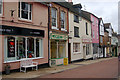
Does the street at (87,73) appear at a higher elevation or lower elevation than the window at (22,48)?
lower

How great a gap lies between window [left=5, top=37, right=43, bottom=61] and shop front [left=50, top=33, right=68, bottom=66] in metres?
2.02

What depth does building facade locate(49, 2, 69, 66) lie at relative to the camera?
15137 mm

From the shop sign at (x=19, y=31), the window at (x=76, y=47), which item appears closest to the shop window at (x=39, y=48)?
the shop sign at (x=19, y=31)

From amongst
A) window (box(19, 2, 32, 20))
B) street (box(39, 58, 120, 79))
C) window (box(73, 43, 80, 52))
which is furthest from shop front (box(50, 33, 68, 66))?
window (box(19, 2, 32, 20))

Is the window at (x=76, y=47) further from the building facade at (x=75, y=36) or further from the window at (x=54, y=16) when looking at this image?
the window at (x=54, y=16)

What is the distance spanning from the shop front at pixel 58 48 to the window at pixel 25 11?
336 centimetres

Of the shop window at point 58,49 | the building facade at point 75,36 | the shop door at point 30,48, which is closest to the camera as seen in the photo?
the shop door at point 30,48

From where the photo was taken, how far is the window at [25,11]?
11.6 meters

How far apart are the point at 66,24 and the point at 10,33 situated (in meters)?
8.84

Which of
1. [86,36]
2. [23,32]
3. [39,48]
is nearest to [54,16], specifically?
[39,48]

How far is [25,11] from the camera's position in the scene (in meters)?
12.0

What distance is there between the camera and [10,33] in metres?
10.3

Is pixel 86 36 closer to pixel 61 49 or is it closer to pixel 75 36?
pixel 75 36

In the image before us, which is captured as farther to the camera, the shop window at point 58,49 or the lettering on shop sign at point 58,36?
the shop window at point 58,49
